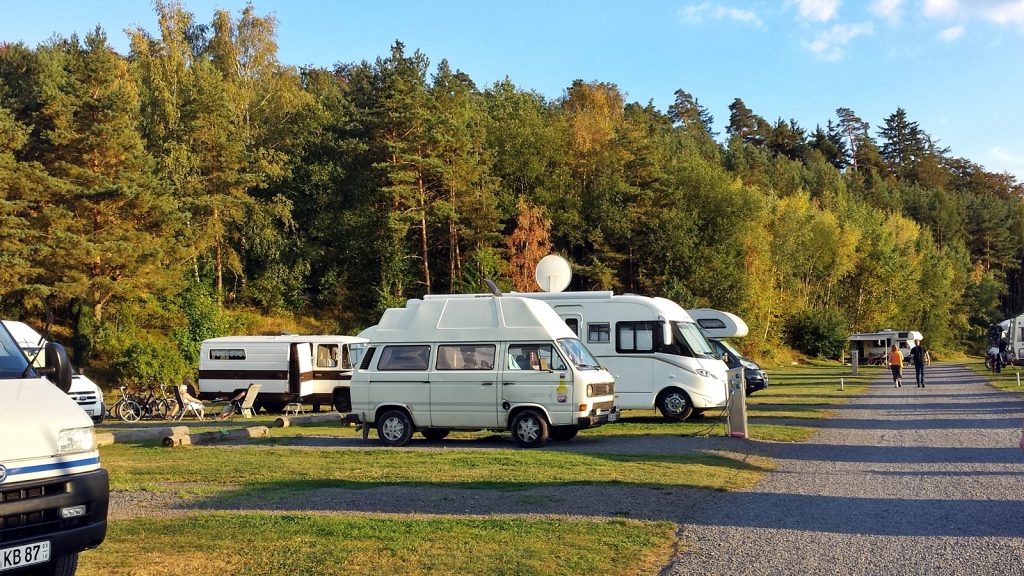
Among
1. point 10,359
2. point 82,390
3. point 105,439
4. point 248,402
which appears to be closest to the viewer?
point 10,359

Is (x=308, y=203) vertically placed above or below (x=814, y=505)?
above

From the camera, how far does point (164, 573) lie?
711cm

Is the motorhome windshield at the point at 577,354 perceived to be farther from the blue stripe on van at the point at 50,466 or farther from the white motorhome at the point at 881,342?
the white motorhome at the point at 881,342

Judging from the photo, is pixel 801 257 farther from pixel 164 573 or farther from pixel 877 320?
pixel 164 573

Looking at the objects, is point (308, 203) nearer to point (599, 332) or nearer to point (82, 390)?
point (82, 390)

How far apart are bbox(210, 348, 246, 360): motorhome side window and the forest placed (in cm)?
1131

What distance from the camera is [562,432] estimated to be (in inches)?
677

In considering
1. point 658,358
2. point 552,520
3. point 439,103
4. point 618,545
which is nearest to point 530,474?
point 552,520

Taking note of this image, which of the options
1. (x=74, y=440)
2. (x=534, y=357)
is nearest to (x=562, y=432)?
(x=534, y=357)

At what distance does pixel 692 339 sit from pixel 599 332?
6.92 ft

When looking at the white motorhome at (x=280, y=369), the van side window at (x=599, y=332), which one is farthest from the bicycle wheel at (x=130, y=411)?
the van side window at (x=599, y=332)

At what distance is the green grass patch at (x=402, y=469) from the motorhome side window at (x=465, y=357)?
1.70 m

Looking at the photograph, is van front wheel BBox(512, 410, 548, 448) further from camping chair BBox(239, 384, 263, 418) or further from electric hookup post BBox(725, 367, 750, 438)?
camping chair BBox(239, 384, 263, 418)

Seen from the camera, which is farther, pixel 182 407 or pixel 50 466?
pixel 182 407
